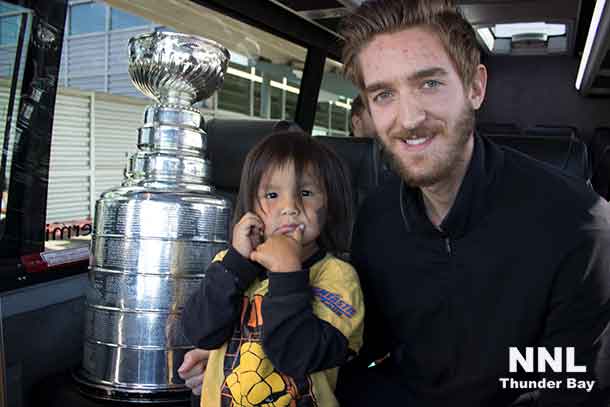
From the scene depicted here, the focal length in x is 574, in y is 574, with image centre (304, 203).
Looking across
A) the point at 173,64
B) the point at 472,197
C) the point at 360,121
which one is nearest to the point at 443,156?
the point at 472,197

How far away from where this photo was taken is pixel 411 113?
133 centimetres

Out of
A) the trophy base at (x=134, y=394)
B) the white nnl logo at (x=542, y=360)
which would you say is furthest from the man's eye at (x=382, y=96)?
the trophy base at (x=134, y=394)

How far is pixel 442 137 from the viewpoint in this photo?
4.44ft

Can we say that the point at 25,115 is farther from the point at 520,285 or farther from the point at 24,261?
the point at 520,285

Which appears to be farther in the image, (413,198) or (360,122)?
(360,122)

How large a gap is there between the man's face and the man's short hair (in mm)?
20

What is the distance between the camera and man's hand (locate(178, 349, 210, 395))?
154cm

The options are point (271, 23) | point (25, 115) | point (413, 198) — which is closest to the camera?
point (413, 198)

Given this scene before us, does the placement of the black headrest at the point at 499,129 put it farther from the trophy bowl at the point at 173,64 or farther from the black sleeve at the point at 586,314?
the black sleeve at the point at 586,314

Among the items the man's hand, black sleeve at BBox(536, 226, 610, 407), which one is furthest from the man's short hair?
the man's hand

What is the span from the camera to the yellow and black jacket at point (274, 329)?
1.20 metres

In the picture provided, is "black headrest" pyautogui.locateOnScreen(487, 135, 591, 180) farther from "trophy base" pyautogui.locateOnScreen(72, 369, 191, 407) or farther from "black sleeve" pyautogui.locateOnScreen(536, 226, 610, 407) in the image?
"trophy base" pyautogui.locateOnScreen(72, 369, 191, 407)

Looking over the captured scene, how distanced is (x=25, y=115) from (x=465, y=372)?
1.62m

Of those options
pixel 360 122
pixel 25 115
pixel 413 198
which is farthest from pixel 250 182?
pixel 360 122
